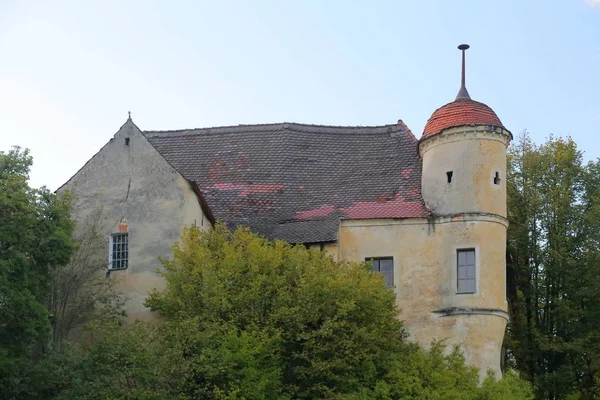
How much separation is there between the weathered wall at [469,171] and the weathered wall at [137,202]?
817 cm

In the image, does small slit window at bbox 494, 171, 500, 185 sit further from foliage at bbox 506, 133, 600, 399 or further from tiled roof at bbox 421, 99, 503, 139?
foliage at bbox 506, 133, 600, 399

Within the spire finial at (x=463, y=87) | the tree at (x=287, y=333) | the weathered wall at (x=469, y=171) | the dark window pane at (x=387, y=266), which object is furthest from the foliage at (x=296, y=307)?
the spire finial at (x=463, y=87)

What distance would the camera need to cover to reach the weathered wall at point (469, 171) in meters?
41.8

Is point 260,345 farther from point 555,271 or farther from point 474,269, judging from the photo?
point 555,271

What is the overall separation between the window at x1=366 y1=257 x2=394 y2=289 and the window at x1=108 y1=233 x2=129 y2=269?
26.8 feet

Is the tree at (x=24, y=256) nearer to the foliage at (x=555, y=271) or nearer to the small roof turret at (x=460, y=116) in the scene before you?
the small roof turret at (x=460, y=116)

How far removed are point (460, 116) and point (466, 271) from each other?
5308mm

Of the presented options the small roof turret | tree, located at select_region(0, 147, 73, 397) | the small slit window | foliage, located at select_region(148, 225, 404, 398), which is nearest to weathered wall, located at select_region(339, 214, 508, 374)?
the small slit window

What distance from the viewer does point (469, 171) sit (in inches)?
1647

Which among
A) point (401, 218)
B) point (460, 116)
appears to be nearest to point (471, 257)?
point (401, 218)

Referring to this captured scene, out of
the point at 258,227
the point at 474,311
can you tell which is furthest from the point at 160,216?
the point at 474,311

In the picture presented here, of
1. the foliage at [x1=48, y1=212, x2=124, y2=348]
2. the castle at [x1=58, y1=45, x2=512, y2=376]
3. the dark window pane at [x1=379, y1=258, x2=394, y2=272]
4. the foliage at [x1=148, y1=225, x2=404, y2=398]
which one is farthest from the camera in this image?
the dark window pane at [x1=379, y1=258, x2=394, y2=272]

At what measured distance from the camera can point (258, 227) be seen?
44000 mm

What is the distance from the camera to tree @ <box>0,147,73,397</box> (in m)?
35.3
